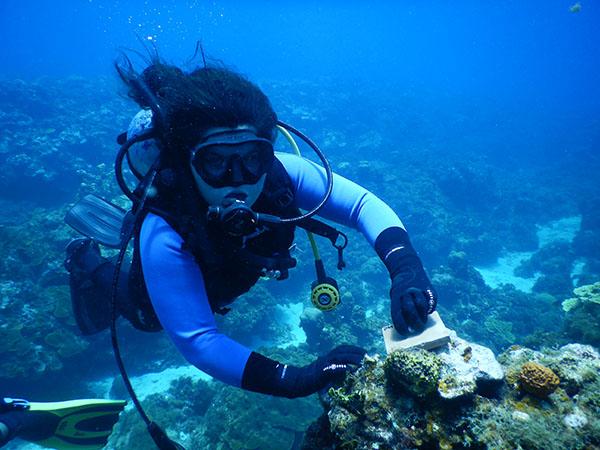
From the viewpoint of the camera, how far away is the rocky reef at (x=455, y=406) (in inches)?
76.5

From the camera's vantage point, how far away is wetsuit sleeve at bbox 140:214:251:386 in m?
2.22

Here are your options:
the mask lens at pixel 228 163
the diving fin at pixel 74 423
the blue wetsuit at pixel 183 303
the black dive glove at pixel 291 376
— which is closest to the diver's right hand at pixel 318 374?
the black dive glove at pixel 291 376

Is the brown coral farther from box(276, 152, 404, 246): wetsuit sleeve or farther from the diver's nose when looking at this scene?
the diver's nose

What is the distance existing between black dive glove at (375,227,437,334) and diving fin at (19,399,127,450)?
4.86 metres

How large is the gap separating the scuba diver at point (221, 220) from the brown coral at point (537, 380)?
0.82m

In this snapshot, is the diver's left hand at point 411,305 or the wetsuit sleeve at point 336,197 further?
the wetsuit sleeve at point 336,197

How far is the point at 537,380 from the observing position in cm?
229

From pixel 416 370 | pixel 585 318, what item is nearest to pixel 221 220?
pixel 416 370

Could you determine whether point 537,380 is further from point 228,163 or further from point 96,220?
point 96,220

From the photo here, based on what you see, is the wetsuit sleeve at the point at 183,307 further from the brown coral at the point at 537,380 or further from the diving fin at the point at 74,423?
the diving fin at the point at 74,423

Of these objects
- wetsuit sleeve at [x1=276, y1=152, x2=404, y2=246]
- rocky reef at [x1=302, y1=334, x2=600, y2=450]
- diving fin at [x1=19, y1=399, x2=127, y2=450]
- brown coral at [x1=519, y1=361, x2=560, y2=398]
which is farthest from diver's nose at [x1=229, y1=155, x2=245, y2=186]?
diving fin at [x1=19, y1=399, x2=127, y2=450]

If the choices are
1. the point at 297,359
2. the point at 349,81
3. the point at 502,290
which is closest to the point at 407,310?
the point at 297,359

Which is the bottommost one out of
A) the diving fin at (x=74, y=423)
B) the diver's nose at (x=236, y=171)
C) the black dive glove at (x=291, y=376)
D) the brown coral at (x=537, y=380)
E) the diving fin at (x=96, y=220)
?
the diving fin at (x=74, y=423)

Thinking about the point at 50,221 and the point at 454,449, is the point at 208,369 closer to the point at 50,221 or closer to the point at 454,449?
the point at 454,449
